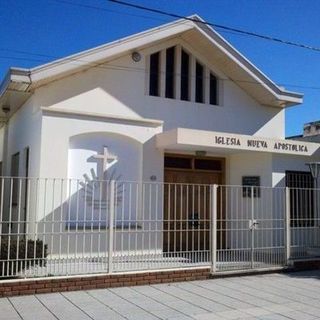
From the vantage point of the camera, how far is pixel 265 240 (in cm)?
1248

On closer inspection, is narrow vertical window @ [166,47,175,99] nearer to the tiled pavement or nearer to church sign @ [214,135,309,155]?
church sign @ [214,135,309,155]

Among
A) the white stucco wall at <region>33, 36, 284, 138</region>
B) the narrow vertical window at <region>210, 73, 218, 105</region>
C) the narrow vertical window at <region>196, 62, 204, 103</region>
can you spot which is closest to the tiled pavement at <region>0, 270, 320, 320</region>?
the white stucco wall at <region>33, 36, 284, 138</region>

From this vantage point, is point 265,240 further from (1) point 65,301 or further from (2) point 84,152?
(1) point 65,301

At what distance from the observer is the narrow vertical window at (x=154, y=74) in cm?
1404

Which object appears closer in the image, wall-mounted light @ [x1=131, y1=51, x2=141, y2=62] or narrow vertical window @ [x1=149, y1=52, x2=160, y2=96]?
wall-mounted light @ [x1=131, y1=51, x2=141, y2=62]

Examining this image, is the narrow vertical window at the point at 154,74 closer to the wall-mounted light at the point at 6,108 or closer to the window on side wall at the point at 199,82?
the window on side wall at the point at 199,82

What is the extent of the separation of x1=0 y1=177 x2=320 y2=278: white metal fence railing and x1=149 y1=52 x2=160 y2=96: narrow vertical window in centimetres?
283

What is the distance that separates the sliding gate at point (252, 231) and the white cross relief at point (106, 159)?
Result: 290 centimetres

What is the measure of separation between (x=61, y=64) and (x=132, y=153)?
292 centimetres

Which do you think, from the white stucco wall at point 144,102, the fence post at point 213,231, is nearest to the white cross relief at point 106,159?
the white stucco wall at point 144,102

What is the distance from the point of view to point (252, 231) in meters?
11.5

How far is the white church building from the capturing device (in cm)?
1184

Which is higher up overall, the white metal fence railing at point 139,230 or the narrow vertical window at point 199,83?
the narrow vertical window at point 199,83

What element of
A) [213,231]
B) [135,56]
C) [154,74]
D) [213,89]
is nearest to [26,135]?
[135,56]
